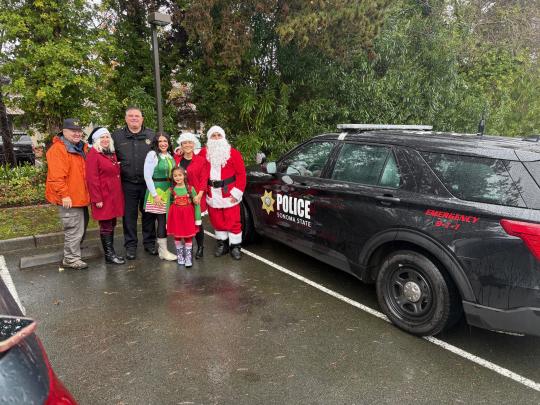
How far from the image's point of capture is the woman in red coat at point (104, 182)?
4613 millimetres

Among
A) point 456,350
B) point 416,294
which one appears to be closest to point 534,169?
point 416,294

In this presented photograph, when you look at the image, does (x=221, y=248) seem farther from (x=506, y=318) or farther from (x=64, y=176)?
(x=506, y=318)

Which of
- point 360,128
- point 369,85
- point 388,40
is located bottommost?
point 360,128

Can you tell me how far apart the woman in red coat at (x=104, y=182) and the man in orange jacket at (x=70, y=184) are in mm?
128

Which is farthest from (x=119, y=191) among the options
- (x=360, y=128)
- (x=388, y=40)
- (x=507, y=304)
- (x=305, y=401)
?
(x=388, y=40)

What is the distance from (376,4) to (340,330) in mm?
6112

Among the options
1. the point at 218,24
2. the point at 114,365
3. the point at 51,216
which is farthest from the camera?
the point at 218,24

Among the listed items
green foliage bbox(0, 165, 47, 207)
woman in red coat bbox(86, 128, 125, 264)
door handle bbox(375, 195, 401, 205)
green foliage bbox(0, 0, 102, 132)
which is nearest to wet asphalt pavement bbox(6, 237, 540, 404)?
woman in red coat bbox(86, 128, 125, 264)

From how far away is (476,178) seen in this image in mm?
2955

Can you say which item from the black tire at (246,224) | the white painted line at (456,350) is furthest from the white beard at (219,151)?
the white painted line at (456,350)

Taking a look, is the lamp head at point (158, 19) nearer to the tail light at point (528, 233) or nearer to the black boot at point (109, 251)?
the black boot at point (109, 251)

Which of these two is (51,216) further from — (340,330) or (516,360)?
(516,360)

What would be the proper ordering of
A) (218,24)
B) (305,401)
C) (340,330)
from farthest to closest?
1. (218,24)
2. (340,330)
3. (305,401)

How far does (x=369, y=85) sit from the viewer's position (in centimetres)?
867
